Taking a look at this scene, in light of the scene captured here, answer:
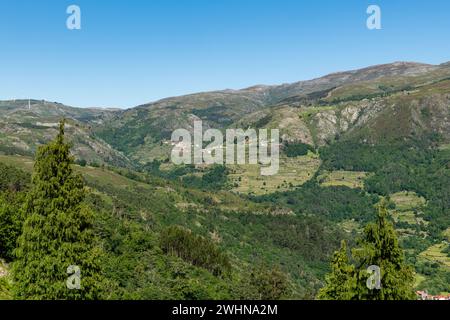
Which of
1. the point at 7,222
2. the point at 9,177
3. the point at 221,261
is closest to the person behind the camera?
the point at 7,222

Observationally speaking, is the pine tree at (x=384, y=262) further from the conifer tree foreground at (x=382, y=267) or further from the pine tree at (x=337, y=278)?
the pine tree at (x=337, y=278)

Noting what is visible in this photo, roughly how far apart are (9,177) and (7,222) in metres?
102

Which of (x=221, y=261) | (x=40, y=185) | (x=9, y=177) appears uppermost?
(x=40, y=185)

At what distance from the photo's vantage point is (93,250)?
3819cm

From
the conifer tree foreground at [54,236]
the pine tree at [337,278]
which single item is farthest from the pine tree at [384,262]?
the conifer tree foreground at [54,236]

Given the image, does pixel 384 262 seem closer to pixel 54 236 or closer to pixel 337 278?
pixel 337 278

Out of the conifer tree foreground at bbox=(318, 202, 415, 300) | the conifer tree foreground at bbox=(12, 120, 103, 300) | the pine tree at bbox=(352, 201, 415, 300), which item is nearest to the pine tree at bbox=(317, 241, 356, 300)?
the conifer tree foreground at bbox=(318, 202, 415, 300)

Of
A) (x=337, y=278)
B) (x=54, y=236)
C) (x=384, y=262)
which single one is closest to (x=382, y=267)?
(x=384, y=262)

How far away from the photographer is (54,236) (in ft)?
120

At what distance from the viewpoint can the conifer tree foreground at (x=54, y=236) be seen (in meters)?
36.2

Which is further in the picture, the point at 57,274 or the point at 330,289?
the point at 330,289
